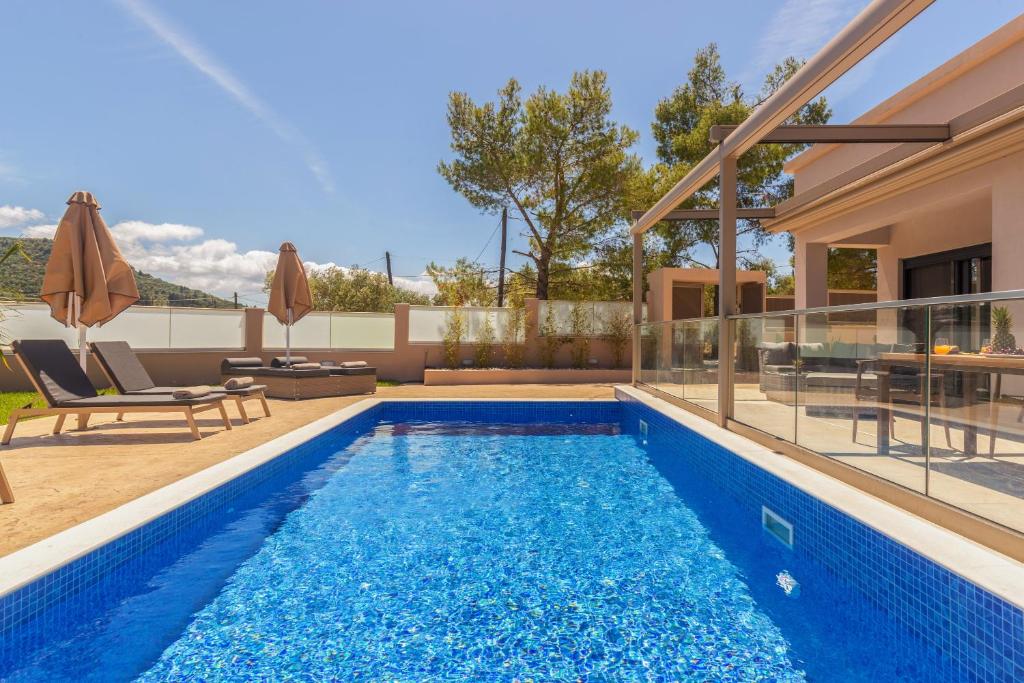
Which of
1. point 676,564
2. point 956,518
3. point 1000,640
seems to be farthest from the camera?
point 676,564

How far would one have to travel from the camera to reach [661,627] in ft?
8.54

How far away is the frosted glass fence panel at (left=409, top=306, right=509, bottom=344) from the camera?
13.5m

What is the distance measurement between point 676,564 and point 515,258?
17.1 meters

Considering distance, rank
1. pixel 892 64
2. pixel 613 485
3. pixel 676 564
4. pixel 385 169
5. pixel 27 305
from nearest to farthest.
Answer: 1. pixel 676 564
2. pixel 613 485
3. pixel 892 64
4. pixel 27 305
5. pixel 385 169

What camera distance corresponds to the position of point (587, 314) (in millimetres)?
14180

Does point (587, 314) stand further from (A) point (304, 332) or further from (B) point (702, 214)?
(A) point (304, 332)

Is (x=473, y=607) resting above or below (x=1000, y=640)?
below

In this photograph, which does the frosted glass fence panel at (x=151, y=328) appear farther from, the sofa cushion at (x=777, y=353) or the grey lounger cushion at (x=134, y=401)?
the sofa cushion at (x=777, y=353)

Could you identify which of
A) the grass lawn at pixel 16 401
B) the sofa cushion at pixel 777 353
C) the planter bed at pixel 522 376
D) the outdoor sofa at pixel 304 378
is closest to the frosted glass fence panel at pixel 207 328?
the outdoor sofa at pixel 304 378

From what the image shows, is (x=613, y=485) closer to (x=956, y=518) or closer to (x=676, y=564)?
(x=676, y=564)

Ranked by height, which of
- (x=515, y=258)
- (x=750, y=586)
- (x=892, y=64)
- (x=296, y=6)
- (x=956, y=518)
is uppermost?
(x=296, y=6)

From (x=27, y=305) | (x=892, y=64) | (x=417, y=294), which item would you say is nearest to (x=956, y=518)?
(x=892, y=64)

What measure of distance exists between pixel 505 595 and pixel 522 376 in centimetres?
979

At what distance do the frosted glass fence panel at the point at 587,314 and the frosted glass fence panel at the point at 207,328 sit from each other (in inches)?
270
